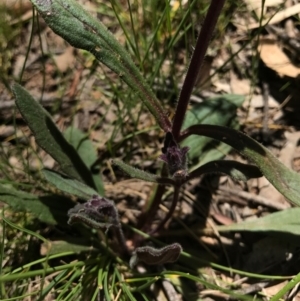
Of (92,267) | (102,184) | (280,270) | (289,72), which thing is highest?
(289,72)

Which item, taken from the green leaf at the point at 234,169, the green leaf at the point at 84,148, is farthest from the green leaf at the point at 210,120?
the green leaf at the point at 234,169

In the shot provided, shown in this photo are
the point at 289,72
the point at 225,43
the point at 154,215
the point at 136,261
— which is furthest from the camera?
the point at 225,43

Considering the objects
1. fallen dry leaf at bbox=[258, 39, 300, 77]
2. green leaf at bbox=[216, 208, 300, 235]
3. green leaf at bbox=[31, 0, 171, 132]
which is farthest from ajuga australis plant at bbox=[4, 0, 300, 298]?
fallen dry leaf at bbox=[258, 39, 300, 77]

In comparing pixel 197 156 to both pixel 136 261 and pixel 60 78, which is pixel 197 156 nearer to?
pixel 136 261

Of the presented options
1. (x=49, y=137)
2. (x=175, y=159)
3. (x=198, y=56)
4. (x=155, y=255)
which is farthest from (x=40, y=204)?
(x=198, y=56)

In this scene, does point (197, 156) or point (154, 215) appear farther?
point (197, 156)

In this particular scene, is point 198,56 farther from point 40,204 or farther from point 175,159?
point 40,204

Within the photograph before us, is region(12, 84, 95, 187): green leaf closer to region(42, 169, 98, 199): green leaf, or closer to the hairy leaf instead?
region(42, 169, 98, 199): green leaf

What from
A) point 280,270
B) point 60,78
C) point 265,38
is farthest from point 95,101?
point 280,270

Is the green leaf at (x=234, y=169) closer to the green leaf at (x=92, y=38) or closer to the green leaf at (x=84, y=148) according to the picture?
the green leaf at (x=92, y=38)
